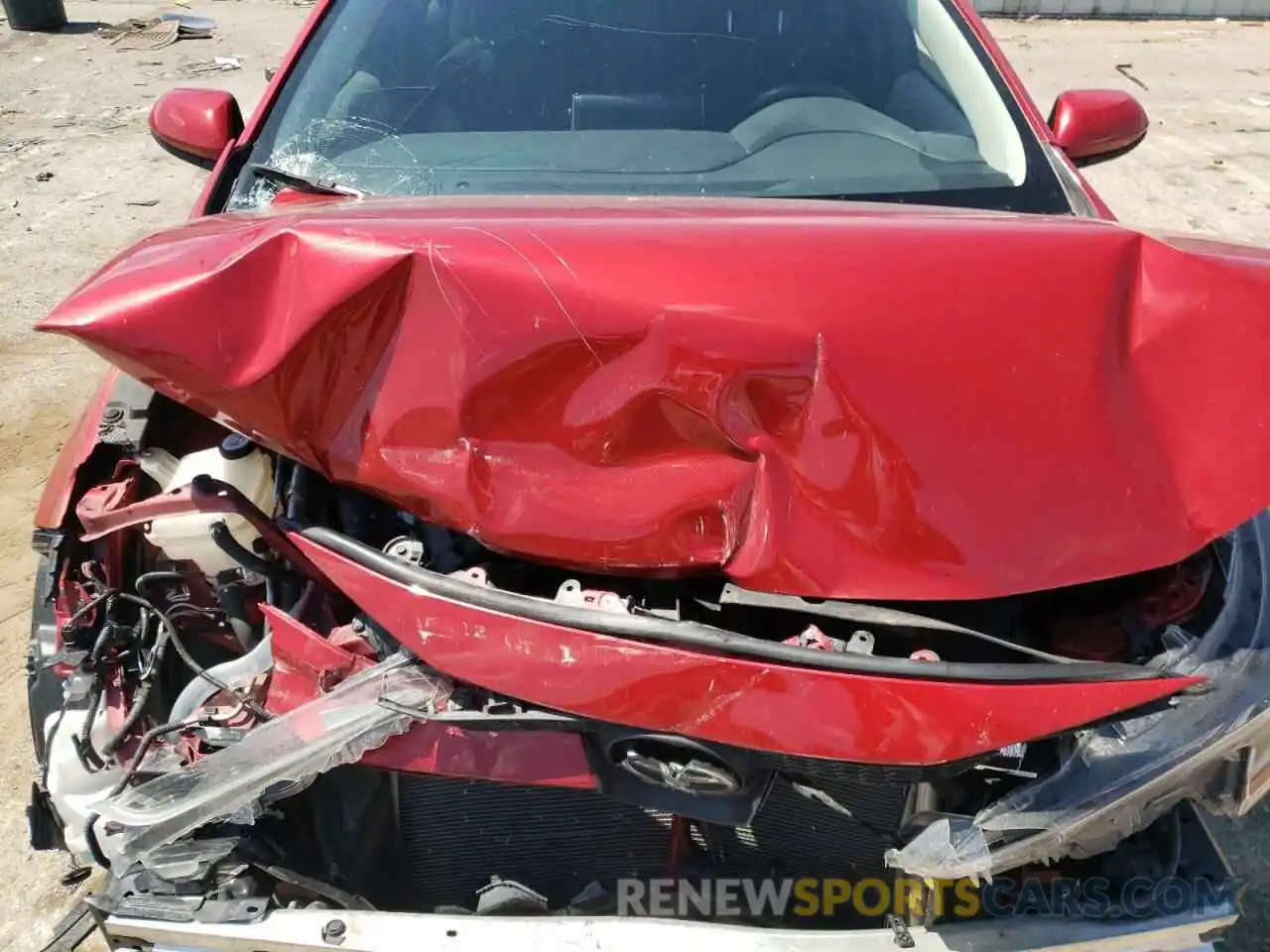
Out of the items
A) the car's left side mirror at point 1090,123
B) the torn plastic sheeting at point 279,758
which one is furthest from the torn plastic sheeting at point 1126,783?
the car's left side mirror at point 1090,123

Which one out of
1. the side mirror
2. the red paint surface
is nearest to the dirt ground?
the red paint surface

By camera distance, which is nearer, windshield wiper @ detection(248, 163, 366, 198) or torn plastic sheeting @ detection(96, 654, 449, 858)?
torn plastic sheeting @ detection(96, 654, 449, 858)

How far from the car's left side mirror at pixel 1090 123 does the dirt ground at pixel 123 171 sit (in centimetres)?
53

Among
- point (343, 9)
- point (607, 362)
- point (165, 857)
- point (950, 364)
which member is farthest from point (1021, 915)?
point (343, 9)

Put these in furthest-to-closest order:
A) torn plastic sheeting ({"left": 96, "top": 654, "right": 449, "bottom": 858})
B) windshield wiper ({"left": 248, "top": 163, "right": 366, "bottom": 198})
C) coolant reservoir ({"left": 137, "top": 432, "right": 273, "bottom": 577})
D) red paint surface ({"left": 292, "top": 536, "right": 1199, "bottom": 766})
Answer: windshield wiper ({"left": 248, "top": 163, "right": 366, "bottom": 198}) < coolant reservoir ({"left": 137, "top": 432, "right": 273, "bottom": 577}) < torn plastic sheeting ({"left": 96, "top": 654, "right": 449, "bottom": 858}) < red paint surface ({"left": 292, "top": 536, "right": 1199, "bottom": 766})

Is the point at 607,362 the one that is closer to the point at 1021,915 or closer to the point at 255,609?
the point at 255,609

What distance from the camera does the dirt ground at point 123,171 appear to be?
2504mm

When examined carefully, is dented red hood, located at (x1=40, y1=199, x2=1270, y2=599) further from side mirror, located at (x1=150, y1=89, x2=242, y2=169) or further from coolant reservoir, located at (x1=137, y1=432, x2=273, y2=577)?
side mirror, located at (x1=150, y1=89, x2=242, y2=169)

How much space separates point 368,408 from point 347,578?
0.82 ft

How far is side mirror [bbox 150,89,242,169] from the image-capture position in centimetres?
252

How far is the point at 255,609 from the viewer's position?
5.90ft

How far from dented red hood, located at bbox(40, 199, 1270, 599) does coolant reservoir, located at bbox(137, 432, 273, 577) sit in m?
0.27

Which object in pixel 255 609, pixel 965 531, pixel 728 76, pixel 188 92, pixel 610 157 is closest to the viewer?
pixel 965 531

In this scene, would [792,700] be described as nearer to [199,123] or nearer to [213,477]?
[213,477]
